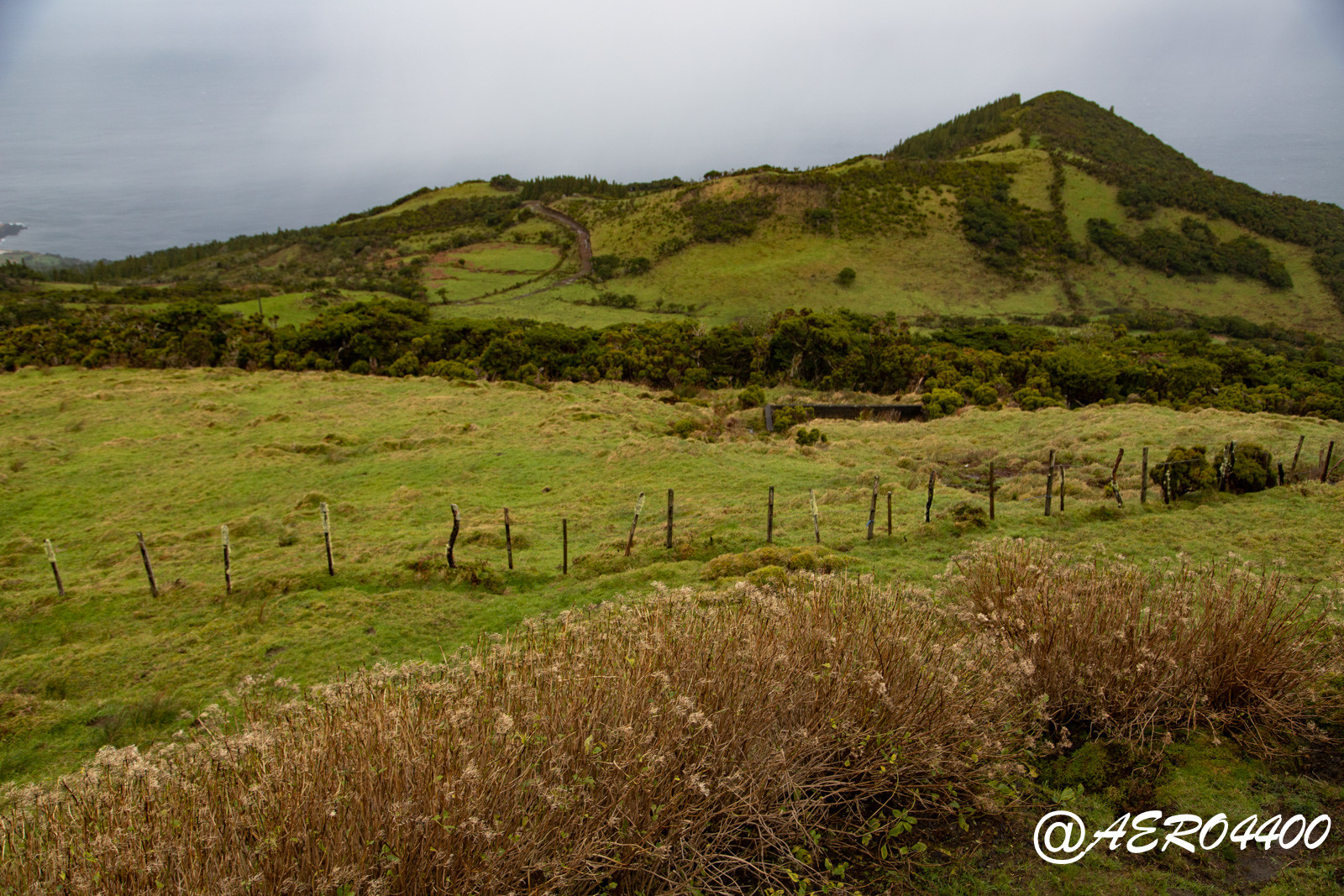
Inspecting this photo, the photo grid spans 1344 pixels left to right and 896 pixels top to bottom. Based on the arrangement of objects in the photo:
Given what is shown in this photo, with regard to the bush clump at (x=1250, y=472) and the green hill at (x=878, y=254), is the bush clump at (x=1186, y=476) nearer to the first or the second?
the bush clump at (x=1250, y=472)

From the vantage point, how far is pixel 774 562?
959 cm

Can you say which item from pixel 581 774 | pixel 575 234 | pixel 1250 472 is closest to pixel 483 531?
pixel 581 774

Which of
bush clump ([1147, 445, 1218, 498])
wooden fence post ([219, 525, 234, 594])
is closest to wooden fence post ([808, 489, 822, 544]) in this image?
bush clump ([1147, 445, 1218, 498])

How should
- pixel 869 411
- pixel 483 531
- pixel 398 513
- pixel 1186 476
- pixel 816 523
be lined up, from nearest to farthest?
pixel 816 523 → pixel 1186 476 → pixel 483 531 → pixel 398 513 → pixel 869 411

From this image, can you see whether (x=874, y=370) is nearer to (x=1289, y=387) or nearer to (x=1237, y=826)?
(x=1289, y=387)

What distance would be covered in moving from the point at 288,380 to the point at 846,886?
3513 centimetres

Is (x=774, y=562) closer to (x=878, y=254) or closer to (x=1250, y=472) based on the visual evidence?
(x=1250, y=472)

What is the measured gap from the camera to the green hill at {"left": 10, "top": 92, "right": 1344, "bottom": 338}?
7250 centimetres

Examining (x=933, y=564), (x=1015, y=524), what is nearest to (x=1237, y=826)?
(x=933, y=564)

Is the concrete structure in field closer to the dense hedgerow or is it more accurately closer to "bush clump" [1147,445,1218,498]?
the dense hedgerow

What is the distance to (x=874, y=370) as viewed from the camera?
139 ft

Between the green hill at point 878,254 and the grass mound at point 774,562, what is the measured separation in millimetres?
54079

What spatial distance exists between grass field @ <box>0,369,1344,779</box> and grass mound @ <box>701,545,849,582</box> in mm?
393

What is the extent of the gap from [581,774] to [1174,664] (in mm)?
4226
